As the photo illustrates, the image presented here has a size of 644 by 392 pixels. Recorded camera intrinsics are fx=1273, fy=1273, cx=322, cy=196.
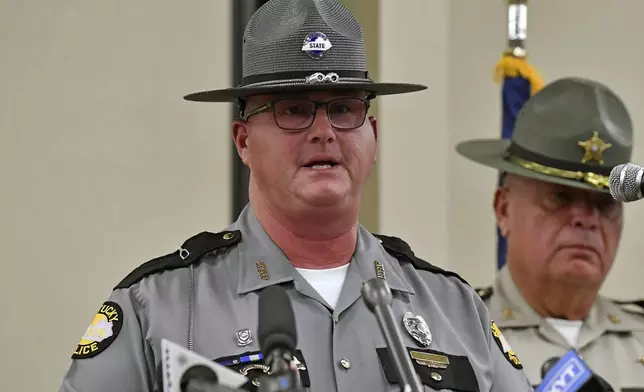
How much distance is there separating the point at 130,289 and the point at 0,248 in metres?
1.11

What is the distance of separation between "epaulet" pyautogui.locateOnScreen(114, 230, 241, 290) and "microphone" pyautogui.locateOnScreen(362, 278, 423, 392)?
2.16ft

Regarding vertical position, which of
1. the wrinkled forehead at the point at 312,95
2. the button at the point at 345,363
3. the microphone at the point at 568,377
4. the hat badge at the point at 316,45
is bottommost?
the button at the point at 345,363

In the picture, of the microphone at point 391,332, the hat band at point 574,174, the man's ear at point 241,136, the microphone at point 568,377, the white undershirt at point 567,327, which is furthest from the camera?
the white undershirt at point 567,327

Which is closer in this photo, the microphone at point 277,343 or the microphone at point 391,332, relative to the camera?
the microphone at point 277,343

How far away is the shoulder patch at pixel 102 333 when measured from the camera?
Result: 194 cm

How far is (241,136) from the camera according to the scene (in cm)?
216

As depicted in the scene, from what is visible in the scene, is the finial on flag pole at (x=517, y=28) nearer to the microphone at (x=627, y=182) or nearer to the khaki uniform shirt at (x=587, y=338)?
the khaki uniform shirt at (x=587, y=338)

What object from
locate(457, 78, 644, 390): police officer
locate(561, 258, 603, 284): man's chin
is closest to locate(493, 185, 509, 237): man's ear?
locate(457, 78, 644, 390): police officer

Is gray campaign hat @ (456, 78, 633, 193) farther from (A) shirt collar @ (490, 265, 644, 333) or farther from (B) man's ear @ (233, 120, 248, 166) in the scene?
(B) man's ear @ (233, 120, 248, 166)

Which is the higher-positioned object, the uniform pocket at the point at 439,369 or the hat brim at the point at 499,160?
the hat brim at the point at 499,160

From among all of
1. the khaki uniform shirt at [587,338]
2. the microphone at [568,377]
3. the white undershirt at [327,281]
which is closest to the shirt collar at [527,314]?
the khaki uniform shirt at [587,338]

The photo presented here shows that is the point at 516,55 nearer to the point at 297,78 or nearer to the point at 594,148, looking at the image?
the point at 594,148

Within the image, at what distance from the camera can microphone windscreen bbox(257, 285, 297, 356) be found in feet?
4.37

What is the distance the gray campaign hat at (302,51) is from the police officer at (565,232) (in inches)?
35.2
